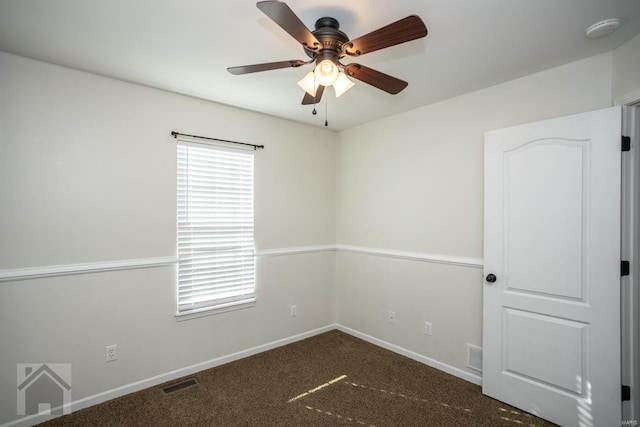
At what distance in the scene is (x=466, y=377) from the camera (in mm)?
2885

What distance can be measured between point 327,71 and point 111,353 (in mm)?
2746

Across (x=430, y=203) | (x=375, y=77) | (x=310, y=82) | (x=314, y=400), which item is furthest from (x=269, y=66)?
(x=314, y=400)

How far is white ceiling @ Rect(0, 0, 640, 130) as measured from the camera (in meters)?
1.70

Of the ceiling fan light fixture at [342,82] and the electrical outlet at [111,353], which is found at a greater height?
the ceiling fan light fixture at [342,82]

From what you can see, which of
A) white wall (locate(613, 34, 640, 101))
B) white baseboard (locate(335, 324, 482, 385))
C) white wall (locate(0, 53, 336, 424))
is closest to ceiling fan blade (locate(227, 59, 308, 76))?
white wall (locate(0, 53, 336, 424))

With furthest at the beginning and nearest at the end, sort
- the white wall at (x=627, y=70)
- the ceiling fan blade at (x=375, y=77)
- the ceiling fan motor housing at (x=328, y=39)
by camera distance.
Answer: the white wall at (x=627, y=70) < the ceiling fan blade at (x=375, y=77) < the ceiling fan motor housing at (x=328, y=39)

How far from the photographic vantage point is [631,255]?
2033 mm

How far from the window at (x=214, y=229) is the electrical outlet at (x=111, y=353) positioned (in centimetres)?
55

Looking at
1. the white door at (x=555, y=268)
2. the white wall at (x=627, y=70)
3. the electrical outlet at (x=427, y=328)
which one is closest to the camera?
the white wall at (x=627, y=70)

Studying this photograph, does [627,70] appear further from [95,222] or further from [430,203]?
[95,222]

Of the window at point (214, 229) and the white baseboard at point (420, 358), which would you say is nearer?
the white baseboard at point (420, 358)

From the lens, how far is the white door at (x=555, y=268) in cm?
209

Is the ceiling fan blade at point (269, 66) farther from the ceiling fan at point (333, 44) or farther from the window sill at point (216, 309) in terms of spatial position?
the window sill at point (216, 309)

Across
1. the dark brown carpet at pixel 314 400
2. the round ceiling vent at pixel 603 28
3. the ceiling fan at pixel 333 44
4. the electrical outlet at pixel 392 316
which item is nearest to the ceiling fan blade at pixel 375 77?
the ceiling fan at pixel 333 44
